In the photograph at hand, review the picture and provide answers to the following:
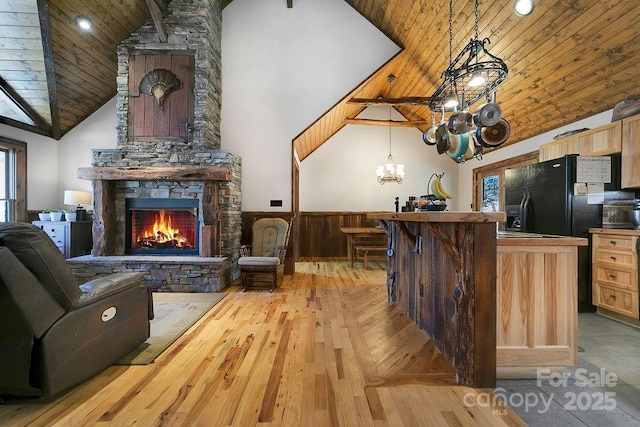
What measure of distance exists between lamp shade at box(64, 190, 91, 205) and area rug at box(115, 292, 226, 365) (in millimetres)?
2461

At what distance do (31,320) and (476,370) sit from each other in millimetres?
2582

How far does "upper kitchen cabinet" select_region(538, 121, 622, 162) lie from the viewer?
3158 mm

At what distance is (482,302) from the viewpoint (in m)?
1.82

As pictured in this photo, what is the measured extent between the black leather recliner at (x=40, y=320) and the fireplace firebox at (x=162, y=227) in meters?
2.71

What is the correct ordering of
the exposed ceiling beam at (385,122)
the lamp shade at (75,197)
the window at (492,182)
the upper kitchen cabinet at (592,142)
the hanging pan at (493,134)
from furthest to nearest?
the exposed ceiling beam at (385,122)
the window at (492,182)
the lamp shade at (75,197)
the upper kitchen cabinet at (592,142)
the hanging pan at (493,134)

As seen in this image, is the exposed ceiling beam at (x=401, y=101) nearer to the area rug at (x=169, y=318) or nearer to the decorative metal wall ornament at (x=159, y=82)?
the decorative metal wall ornament at (x=159, y=82)

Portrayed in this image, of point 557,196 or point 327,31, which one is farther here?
point 327,31

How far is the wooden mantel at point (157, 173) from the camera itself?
4164 mm

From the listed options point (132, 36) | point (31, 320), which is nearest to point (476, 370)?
point (31, 320)

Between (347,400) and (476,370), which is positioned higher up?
(476,370)

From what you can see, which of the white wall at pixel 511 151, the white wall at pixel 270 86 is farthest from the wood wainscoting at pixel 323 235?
the white wall at pixel 511 151

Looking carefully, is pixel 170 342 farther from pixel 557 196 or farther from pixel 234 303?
pixel 557 196

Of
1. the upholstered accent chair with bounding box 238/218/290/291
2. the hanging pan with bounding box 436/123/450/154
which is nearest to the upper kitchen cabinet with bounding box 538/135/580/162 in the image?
the hanging pan with bounding box 436/123/450/154

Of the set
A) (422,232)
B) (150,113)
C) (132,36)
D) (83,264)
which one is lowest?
(83,264)
